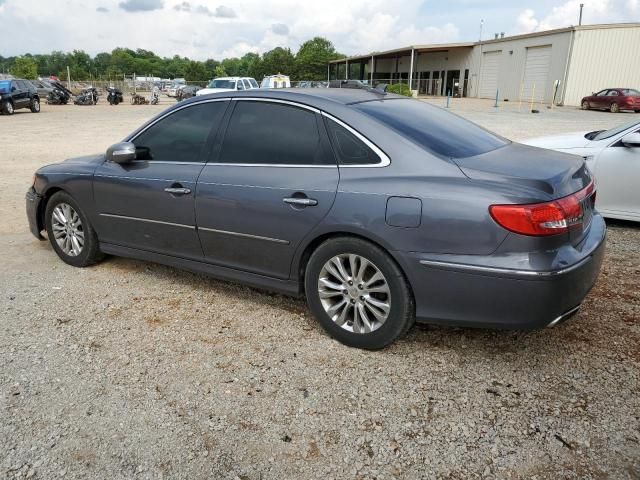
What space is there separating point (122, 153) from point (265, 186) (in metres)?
1.39

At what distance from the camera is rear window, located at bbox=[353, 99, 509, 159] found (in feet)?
10.9

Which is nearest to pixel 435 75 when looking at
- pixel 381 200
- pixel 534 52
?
pixel 534 52

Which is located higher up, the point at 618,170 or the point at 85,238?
the point at 618,170

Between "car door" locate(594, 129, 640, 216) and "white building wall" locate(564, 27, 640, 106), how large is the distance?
32.8 metres

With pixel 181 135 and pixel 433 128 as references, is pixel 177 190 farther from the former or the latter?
pixel 433 128

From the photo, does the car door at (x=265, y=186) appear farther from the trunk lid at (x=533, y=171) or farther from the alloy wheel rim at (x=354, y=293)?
the trunk lid at (x=533, y=171)

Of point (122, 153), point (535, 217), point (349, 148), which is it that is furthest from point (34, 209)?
point (535, 217)

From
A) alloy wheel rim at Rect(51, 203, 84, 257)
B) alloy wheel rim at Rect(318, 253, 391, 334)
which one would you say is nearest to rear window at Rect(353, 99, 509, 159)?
alloy wheel rim at Rect(318, 253, 391, 334)

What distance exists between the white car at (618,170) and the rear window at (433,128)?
8.93 ft

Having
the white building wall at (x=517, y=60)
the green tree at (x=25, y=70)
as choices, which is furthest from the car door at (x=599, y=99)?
the green tree at (x=25, y=70)

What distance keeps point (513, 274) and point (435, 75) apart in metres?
58.1

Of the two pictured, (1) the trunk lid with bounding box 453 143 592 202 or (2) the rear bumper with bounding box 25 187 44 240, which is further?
(2) the rear bumper with bounding box 25 187 44 240

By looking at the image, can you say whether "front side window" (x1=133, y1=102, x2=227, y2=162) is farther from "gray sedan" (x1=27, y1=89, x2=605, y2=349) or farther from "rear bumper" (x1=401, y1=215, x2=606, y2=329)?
"rear bumper" (x1=401, y1=215, x2=606, y2=329)

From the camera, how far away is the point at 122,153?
4.26m
